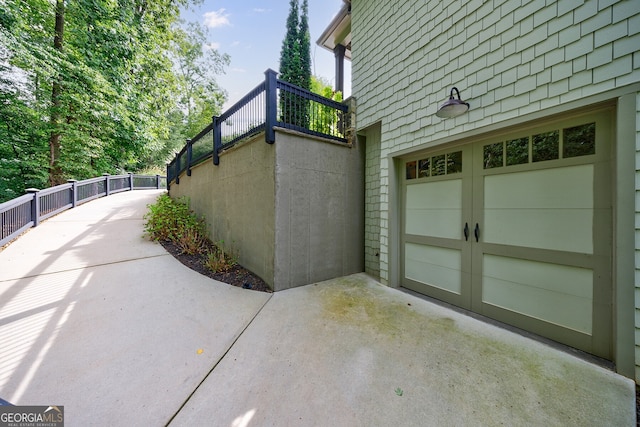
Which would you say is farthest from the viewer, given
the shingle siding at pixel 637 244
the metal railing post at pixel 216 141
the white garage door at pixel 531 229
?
the metal railing post at pixel 216 141

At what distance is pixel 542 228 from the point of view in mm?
2309

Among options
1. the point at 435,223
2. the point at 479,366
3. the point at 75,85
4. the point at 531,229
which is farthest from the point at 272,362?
the point at 75,85

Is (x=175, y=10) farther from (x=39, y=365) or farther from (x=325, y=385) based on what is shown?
(x=325, y=385)

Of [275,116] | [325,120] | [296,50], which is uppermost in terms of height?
[296,50]

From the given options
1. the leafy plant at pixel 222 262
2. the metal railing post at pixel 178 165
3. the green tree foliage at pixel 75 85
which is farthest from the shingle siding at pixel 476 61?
the green tree foliage at pixel 75 85

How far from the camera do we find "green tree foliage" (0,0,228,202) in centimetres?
670

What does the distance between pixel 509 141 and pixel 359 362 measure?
2899 millimetres

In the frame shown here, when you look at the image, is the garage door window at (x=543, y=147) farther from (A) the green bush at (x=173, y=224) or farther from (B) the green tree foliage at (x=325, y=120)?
(A) the green bush at (x=173, y=224)

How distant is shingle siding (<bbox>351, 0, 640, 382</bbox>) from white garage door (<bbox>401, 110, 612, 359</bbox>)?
28 centimetres

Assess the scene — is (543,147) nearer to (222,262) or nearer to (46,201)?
(222,262)

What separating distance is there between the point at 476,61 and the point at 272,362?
3.99m

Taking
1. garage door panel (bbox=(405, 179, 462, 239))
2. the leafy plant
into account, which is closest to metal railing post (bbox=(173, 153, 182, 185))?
the leafy plant

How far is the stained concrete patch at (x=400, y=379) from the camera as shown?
4.86ft

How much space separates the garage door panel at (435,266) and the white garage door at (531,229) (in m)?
0.01
